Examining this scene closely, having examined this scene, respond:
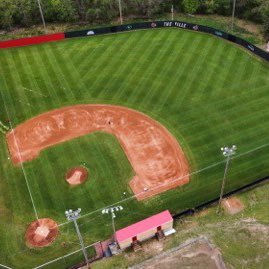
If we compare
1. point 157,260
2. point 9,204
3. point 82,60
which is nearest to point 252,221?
point 157,260

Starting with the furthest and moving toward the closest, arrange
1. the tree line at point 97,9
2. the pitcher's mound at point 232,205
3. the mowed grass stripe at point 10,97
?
the tree line at point 97,9
the mowed grass stripe at point 10,97
the pitcher's mound at point 232,205

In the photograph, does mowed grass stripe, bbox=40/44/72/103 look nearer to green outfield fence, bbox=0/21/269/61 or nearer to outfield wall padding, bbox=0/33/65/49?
outfield wall padding, bbox=0/33/65/49

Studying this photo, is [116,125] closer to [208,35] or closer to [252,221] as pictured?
[252,221]

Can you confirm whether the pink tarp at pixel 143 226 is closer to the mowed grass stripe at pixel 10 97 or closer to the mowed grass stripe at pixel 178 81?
the mowed grass stripe at pixel 178 81

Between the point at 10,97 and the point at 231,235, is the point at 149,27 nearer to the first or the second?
the point at 10,97

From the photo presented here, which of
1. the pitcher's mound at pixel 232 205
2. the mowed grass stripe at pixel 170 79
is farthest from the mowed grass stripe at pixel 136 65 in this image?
the pitcher's mound at pixel 232 205

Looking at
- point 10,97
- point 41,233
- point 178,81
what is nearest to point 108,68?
point 178,81
